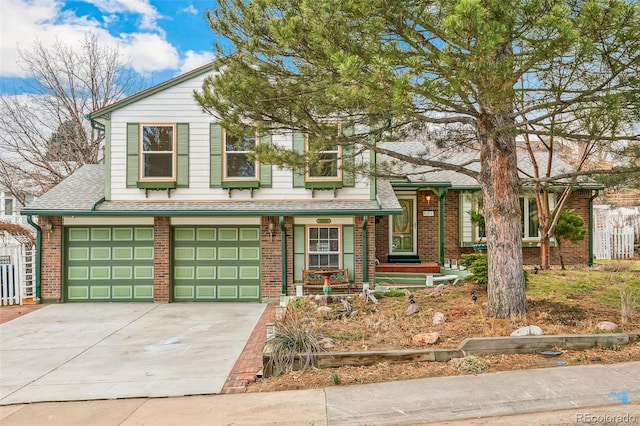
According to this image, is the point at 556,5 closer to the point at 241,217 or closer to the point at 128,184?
the point at 241,217

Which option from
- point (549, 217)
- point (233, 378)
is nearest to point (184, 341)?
point (233, 378)

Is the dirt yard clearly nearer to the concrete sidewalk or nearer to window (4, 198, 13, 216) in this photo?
the concrete sidewalk

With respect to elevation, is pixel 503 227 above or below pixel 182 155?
below

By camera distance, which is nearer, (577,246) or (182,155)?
(182,155)

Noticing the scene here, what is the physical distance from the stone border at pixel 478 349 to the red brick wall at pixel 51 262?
8240mm

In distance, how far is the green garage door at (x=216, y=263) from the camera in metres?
11.5

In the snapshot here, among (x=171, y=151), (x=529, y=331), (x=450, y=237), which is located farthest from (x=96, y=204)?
(x=450, y=237)

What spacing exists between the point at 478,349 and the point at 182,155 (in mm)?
8715

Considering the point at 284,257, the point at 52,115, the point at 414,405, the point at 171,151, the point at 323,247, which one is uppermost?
the point at 52,115

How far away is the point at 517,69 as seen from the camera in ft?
19.3

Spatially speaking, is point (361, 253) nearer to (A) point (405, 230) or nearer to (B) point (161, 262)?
(A) point (405, 230)

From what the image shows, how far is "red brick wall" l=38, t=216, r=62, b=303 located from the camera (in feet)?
36.7

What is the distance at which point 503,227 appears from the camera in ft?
22.2

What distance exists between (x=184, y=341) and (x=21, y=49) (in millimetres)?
17918
